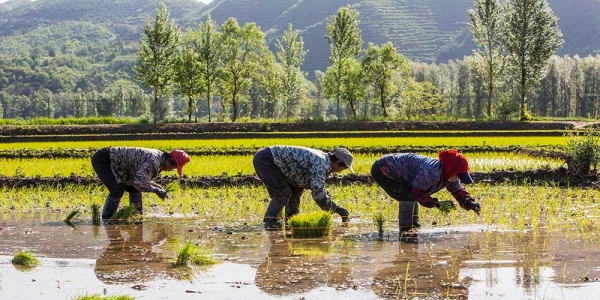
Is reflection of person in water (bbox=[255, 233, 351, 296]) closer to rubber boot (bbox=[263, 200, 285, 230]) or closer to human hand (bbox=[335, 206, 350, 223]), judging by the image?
human hand (bbox=[335, 206, 350, 223])

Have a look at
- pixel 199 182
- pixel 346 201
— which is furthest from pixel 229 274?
pixel 199 182

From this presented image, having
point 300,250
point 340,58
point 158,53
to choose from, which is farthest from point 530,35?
point 300,250

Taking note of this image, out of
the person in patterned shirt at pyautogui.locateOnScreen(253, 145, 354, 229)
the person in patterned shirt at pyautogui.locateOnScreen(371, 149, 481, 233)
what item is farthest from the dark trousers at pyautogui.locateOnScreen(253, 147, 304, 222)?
the person in patterned shirt at pyautogui.locateOnScreen(371, 149, 481, 233)

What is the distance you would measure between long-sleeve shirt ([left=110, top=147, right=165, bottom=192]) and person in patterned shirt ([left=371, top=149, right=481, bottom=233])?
3.58 m

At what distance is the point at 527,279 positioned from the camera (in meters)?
7.39

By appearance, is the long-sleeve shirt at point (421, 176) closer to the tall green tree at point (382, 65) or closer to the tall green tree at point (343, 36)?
the tall green tree at point (343, 36)

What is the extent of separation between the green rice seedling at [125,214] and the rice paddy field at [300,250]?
189mm

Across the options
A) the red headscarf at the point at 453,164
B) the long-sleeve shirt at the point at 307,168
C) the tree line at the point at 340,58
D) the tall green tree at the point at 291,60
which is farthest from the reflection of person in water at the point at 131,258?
the tall green tree at the point at 291,60

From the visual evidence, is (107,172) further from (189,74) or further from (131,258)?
(189,74)

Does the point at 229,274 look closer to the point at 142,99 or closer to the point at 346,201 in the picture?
the point at 346,201

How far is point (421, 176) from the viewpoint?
397 inches

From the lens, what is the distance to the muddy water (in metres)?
7.01

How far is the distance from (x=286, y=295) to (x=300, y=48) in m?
61.7

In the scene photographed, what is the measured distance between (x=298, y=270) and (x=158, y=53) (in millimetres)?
54681
